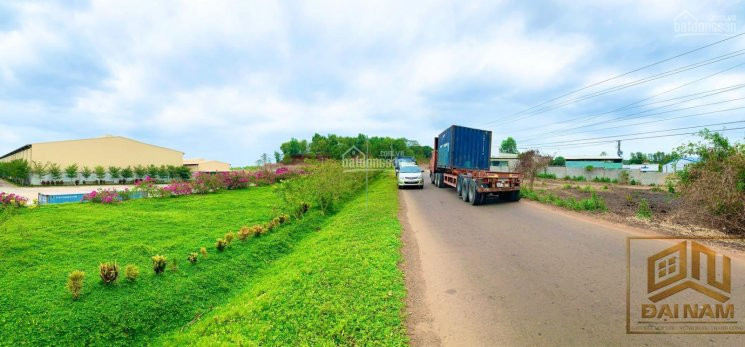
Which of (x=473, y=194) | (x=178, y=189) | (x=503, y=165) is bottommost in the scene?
(x=178, y=189)

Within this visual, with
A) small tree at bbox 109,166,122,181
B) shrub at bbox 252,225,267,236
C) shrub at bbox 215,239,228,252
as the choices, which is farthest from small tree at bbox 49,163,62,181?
shrub at bbox 215,239,228,252

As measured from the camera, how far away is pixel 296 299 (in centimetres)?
406

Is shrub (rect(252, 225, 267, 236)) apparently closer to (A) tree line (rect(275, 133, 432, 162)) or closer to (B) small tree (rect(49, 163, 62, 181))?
(B) small tree (rect(49, 163, 62, 181))

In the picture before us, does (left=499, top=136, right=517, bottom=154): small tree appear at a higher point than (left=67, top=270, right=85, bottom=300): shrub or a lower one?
higher

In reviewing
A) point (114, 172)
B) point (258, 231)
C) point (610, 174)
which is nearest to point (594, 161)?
point (610, 174)

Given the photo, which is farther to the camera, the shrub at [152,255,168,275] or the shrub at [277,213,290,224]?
the shrub at [277,213,290,224]

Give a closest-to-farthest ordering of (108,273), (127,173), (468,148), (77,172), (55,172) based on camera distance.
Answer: (108,273)
(468,148)
(55,172)
(77,172)
(127,173)

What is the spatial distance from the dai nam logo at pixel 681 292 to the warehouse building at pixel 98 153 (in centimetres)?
4800

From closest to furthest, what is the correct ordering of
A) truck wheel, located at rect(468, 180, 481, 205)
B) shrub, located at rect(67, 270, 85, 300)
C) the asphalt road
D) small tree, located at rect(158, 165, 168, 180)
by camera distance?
1. the asphalt road
2. shrub, located at rect(67, 270, 85, 300)
3. truck wheel, located at rect(468, 180, 481, 205)
4. small tree, located at rect(158, 165, 168, 180)

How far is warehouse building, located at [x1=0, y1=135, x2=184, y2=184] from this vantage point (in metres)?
33.8

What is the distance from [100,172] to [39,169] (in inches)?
190

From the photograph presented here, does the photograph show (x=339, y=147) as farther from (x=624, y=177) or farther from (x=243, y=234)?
(x=243, y=234)

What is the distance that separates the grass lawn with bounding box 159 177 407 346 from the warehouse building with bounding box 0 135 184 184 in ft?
142

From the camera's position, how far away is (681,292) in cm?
390
